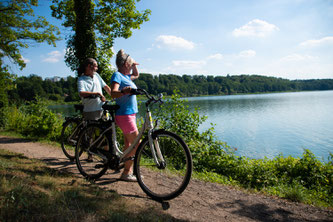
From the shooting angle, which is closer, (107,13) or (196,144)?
(196,144)

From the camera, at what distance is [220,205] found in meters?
3.21

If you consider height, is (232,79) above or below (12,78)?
above

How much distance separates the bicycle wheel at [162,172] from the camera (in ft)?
9.28

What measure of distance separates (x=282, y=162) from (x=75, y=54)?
8407 millimetres

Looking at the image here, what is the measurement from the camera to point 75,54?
327 inches

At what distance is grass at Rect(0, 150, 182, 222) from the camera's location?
6.94 ft

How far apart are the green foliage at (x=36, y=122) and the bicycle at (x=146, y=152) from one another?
5096 millimetres

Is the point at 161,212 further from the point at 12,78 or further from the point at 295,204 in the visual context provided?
the point at 12,78

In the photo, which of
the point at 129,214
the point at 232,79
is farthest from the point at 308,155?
the point at 232,79

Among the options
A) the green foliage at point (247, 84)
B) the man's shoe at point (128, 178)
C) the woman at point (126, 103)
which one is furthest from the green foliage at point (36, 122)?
the green foliage at point (247, 84)

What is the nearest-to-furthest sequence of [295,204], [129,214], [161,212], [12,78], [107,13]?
[129,214] → [161,212] → [295,204] → [107,13] → [12,78]

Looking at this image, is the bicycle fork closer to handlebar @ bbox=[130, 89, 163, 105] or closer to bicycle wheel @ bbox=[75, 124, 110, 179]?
handlebar @ bbox=[130, 89, 163, 105]

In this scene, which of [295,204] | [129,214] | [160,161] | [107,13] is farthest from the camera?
[107,13]

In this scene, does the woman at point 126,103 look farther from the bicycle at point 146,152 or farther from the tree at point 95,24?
the tree at point 95,24
